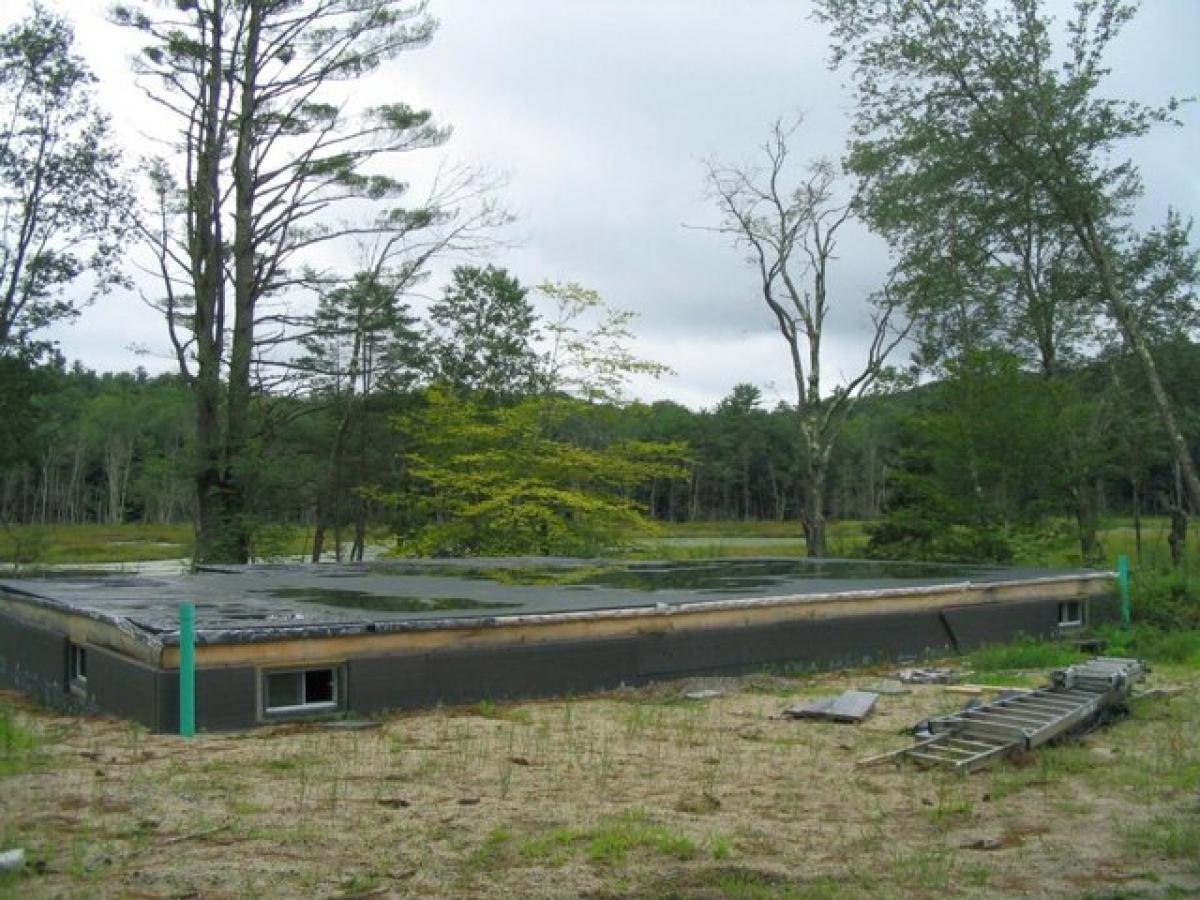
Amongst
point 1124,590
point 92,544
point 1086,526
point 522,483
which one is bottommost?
point 92,544

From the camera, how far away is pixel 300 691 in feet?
25.3

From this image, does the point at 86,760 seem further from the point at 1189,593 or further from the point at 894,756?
the point at 1189,593

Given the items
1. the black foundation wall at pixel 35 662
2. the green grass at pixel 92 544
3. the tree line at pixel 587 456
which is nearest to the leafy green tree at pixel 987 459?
the tree line at pixel 587 456

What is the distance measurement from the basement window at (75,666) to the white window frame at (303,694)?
1.98 m

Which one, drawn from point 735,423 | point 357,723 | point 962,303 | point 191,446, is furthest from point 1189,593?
point 735,423

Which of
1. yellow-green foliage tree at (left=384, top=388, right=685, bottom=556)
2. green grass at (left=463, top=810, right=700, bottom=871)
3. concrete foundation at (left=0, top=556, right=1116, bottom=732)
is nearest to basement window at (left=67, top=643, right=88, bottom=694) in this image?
concrete foundation at (left=0, top=556, right=1116, bottom=732)

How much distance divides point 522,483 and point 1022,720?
43.9 ft

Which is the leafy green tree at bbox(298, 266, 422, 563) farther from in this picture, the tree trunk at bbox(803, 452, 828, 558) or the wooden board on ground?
the wooden board on ground

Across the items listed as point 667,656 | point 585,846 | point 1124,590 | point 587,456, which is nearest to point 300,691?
point 667,656

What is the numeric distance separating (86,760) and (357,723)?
1730 millimetres

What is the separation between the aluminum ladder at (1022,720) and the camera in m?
6.41

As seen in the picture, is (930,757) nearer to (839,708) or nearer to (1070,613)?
(839,708)

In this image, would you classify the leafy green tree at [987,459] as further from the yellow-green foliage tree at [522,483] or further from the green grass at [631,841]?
the green grass at [631,841]

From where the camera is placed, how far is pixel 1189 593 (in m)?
15.2
